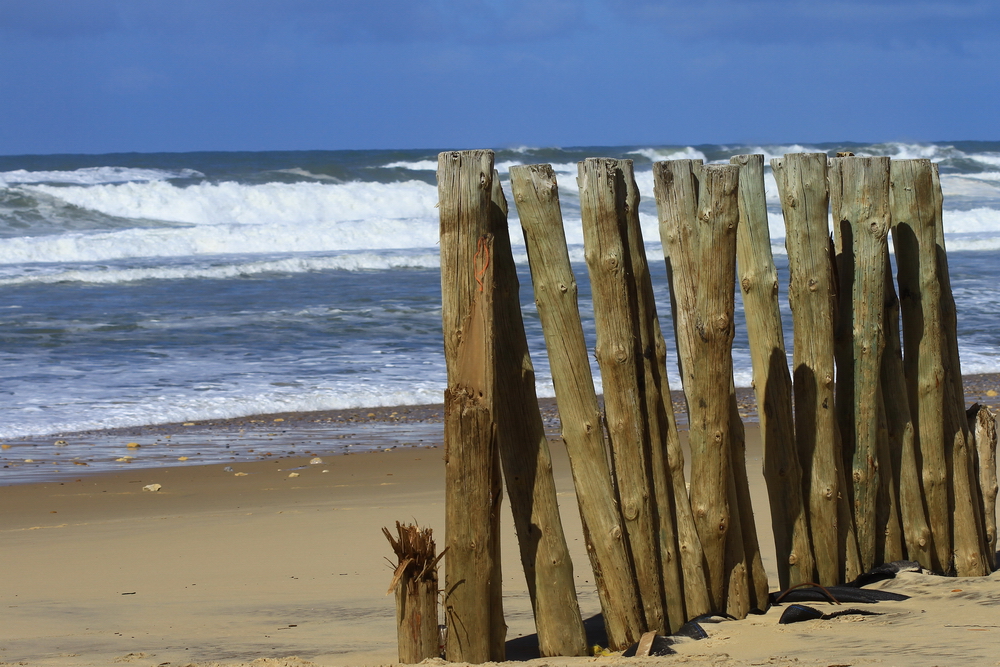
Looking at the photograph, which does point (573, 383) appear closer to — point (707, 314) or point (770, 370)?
point (707, 314)

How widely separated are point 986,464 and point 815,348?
1.02 m

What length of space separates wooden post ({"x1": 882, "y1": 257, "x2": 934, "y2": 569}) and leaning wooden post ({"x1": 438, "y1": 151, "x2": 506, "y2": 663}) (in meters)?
1.68

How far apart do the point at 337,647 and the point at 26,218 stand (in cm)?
2586

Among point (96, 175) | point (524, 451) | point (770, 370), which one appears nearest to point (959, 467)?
point (770, 370)

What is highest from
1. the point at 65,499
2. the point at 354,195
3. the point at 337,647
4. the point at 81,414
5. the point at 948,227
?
the point at 354,195

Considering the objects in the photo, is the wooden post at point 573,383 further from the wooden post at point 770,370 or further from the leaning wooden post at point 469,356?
the wooden post at point 770,370

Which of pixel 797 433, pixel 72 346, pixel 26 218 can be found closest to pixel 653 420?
pixel 797 433

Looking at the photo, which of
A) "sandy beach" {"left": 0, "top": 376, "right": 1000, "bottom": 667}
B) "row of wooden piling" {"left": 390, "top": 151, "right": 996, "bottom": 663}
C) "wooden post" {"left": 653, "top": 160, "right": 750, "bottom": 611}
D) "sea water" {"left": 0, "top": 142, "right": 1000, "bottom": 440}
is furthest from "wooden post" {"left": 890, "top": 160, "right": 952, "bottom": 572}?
"sea water" {"left": 0, "top": 142, "right": 1000, "bottom": 440}

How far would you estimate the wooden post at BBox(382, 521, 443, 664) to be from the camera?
3049mm

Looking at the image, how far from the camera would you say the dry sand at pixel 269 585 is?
321 centimetres

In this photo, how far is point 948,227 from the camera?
28594 millimetres

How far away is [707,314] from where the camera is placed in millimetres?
3279

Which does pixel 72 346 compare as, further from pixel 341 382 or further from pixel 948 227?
pixel 948 227

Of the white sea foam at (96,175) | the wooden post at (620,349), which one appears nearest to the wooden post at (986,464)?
the wooden post at (620,349)
